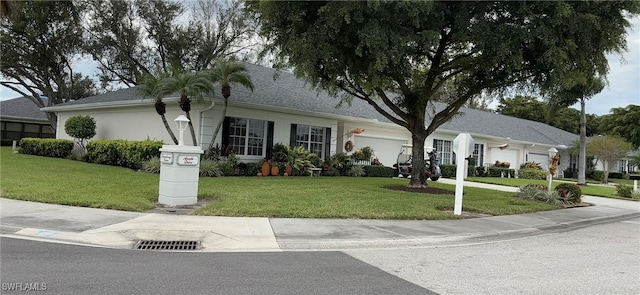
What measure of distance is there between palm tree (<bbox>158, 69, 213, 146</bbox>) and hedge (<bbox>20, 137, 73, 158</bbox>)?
29.8 ft

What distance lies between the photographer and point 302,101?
2225 centimetres

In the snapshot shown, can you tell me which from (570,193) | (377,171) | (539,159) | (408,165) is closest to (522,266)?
(570,193)

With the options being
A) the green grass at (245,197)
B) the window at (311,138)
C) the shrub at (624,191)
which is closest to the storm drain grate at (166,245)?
the green grass at (245,197)

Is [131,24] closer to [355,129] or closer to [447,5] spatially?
[355,129]

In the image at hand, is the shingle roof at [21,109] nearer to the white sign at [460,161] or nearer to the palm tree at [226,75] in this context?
the palm tree at [226,75]

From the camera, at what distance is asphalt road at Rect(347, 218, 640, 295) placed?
5.66 metres

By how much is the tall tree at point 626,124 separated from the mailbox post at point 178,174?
4934 cm

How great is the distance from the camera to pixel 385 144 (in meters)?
26.7

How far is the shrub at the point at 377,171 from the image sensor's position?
23312 millimetres

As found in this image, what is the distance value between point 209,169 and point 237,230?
28.6 ft

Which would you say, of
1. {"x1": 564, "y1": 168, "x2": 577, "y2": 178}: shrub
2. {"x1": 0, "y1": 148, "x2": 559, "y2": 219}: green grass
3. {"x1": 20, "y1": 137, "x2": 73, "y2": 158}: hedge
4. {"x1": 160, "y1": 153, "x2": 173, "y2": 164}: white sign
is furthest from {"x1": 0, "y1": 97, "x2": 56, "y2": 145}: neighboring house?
{"x1": 564, "y1": 168, "x2": 577, "y2": 178}: shrub

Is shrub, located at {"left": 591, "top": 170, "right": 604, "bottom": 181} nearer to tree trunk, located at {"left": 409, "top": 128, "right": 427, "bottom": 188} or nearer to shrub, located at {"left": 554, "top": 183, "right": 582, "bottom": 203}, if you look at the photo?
shrub, located at {"left": 554, "top": 183, "right": 582, "bottom": 203}

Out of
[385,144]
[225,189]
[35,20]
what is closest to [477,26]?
[225,189]

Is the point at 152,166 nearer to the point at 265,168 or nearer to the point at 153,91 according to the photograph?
the point at 153,91
